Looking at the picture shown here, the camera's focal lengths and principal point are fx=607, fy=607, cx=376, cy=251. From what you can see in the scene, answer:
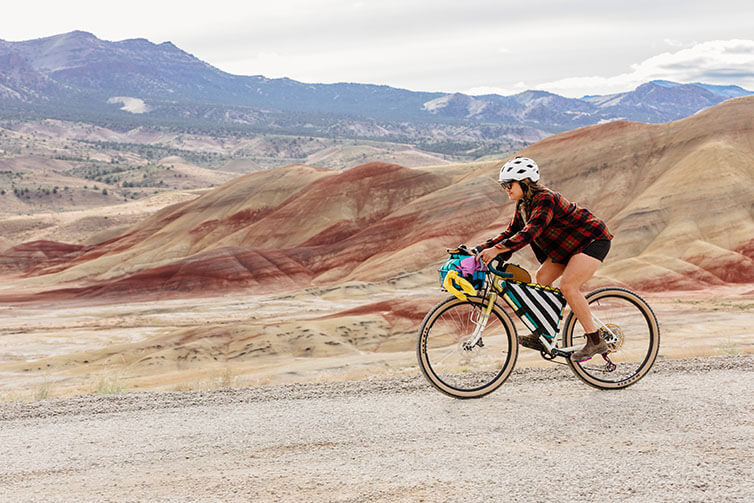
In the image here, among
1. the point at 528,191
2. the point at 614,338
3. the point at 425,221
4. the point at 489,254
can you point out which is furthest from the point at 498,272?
the point at 425,221

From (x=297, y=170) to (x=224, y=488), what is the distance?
8504 centimetres

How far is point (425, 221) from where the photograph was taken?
6334 cm

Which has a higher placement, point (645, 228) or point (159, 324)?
point (645, 228)

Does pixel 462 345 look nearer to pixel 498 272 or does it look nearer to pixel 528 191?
pixel 498 272

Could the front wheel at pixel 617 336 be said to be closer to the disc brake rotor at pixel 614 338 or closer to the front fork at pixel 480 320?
the disc brake rotor at pixel 614 338

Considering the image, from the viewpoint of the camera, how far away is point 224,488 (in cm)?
502

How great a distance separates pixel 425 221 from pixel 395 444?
57899mm

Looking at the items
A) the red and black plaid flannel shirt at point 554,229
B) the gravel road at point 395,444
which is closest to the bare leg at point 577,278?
the red and black plaid flannel shirt at point 554,229

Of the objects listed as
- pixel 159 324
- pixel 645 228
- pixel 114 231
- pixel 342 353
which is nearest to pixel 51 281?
pixel 114 231

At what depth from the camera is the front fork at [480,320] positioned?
723 centimetres

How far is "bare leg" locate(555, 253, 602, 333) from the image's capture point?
23.1 ft

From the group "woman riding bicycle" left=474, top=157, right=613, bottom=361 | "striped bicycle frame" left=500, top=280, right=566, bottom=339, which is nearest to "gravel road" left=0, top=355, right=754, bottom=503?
"striped bicycle frame" left=500, top=280, right=566, bottom=339

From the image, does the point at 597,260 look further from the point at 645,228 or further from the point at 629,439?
the point at 645,228

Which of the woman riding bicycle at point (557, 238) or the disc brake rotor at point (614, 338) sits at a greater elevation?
the woman riding bicycle at point (557, 238)
